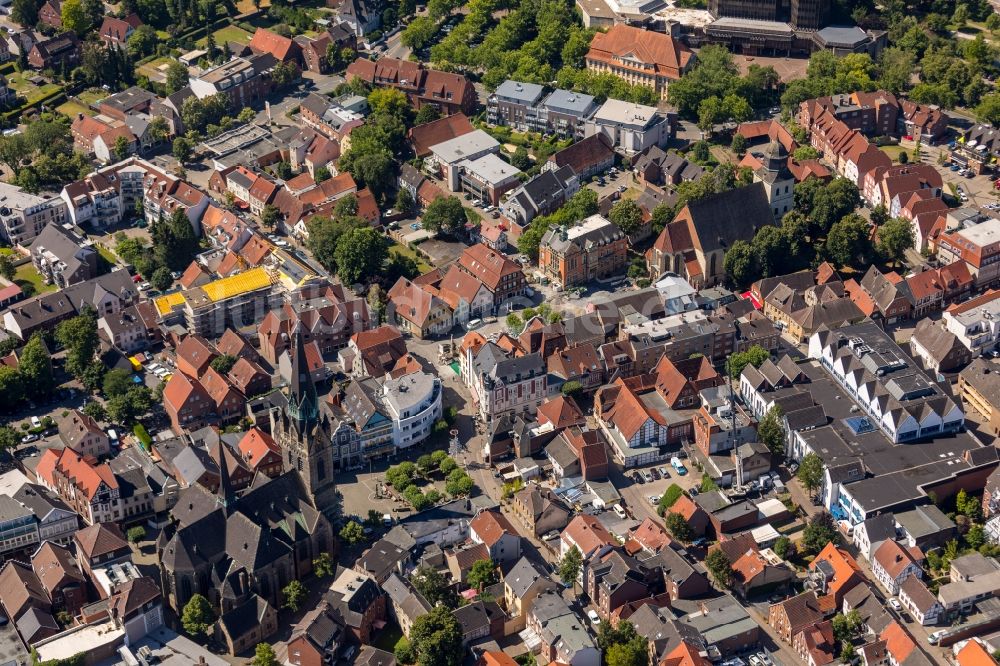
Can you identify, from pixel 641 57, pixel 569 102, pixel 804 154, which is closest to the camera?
pixel 804 154

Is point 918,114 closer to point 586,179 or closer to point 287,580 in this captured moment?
point 586,179

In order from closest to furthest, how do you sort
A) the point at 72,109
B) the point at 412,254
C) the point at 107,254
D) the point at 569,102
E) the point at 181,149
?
1. the point at 412,254
2. the point at 107,254
3. the point at 181,149
4. the point at 569,102
5. the point at 72,109

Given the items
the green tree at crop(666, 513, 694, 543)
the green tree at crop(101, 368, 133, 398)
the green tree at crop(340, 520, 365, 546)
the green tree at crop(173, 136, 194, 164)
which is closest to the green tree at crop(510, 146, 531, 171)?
the green tree at crop(173, 136, 194, 164)

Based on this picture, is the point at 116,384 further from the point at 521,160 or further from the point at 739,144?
the point at 739,144

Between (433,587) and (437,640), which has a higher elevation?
(437,640)

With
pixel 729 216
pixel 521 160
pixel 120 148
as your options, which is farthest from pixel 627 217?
pixel 120 148

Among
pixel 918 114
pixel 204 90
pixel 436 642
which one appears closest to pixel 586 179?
pixel 918 114

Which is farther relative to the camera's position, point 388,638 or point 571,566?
point 571,566

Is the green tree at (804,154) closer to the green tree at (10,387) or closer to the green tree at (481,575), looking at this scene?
the green tree at (481,575)
